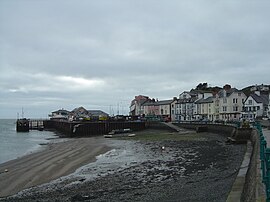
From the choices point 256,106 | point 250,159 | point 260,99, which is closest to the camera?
point 250,159

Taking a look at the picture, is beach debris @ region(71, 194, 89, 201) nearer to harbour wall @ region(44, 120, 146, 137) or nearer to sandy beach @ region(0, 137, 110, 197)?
sandy beach @ region(0, 137, 110, 197)

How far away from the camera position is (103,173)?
59.7 feet

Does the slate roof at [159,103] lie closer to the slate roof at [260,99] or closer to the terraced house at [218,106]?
the terraced house at [218,106]

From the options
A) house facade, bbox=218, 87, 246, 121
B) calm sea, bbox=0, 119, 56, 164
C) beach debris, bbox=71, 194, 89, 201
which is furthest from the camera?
house facade, bbox=218, 87, 246, 121

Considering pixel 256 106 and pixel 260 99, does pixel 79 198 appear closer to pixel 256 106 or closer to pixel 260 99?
pixel 256 106

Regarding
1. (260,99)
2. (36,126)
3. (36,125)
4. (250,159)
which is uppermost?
(260,99)

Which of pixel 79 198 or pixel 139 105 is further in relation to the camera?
pixel 139 105

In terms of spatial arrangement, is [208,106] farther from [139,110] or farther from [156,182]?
[156,182]

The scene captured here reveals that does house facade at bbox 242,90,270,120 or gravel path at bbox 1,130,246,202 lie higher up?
house facade at bbox 242,90,270,120

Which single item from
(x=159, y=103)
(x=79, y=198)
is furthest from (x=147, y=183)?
(x=159, y=103)

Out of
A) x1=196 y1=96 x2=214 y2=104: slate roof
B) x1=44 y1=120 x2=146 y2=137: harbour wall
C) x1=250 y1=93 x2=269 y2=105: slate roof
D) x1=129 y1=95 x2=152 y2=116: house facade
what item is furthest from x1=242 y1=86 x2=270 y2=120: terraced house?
x1=129 y1=95 x2=152 y2=116: house facade

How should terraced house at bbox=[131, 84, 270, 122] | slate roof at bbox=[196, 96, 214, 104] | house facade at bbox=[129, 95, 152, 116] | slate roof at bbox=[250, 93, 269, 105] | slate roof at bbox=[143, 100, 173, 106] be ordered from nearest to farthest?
1. slate roof at bbox=[250, 93, 269, 105]
2. terraced house at bbox=[131, 84, 270, 122]
3. slate roof at bbox=[196, 96, 214, 104]
4. slate roof at bbox=[143, 100, 173, 106]
5. house facade at bbox=[129, 95, 152, 116]

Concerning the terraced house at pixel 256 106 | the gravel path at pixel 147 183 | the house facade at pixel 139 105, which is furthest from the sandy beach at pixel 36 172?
the house facade at pixel 139 105

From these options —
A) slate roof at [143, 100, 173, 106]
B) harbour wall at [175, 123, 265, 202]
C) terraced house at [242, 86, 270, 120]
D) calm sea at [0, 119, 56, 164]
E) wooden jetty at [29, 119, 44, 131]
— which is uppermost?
slate roof at [143, 100, 173, 106]
